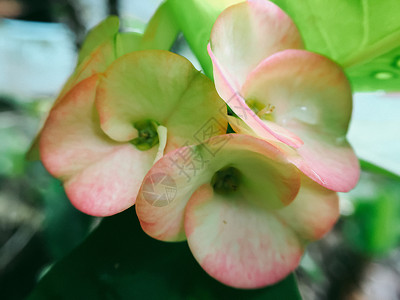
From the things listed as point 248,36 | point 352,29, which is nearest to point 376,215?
point 352,29

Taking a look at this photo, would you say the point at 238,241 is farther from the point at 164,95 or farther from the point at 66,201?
the point at 66,201

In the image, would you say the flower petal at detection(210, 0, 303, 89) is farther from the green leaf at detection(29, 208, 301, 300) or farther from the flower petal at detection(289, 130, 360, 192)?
the green leaf at detection(29, 208, 301, 300)

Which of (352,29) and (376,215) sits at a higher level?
(352,29)

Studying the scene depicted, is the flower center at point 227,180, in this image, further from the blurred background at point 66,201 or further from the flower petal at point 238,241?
the blurred background at point 66,201

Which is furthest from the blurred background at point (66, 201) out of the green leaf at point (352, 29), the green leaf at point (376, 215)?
the green leaf at point (352, 29)

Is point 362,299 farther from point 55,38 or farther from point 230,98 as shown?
point 55,38

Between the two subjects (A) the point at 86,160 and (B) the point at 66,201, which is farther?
(B) the point at 66,201
